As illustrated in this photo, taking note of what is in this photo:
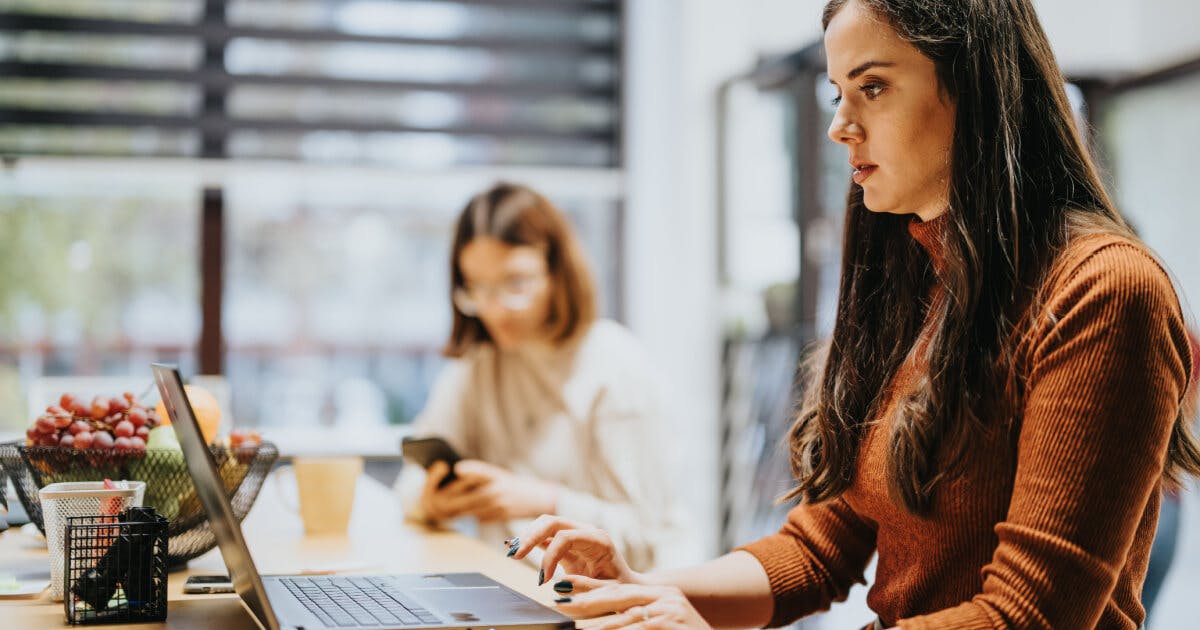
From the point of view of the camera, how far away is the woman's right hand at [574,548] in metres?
1.13

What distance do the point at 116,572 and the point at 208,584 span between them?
16cm

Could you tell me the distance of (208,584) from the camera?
51.3 inches

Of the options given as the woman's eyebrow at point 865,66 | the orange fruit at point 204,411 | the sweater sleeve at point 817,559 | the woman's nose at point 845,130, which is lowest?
the sweater sleeve at point 817,559

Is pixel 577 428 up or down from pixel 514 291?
down

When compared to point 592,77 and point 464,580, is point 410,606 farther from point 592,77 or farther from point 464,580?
point 592,77

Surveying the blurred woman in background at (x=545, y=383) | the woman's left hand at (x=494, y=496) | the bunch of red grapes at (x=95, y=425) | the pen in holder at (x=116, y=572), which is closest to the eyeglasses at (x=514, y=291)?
the blurred woman in background at (x=545, y=383)

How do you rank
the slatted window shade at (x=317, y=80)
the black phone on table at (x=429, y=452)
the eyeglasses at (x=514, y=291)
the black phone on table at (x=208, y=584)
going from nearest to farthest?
the black phone on table at (x=208, y=584) < the black phone on table at (x=429, y=452) < the eyeglasses at (x=514, y=291) < the slatted window shade at (x=317, y=80)

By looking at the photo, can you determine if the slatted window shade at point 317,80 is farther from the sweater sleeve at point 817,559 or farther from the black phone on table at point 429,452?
the sweater sleeve at point 817,559

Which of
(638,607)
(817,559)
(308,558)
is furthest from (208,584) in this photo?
(817,559)

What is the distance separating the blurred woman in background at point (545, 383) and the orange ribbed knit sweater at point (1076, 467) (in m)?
1.19

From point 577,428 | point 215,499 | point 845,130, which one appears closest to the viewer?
point 215,499

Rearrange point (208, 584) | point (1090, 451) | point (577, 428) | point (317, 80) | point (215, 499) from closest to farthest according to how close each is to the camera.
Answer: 1. point (1090, 451)
2. point (215, 499)
3. point (208, 584)
4. point (577, 428)
5. point (317, 80)

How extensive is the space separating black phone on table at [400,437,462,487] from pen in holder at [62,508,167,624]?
2.34 ft

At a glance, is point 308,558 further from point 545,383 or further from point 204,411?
point 545,383
